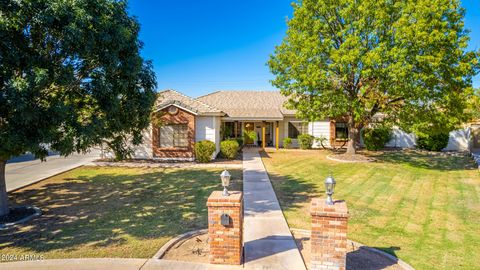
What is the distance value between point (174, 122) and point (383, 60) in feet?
41.5

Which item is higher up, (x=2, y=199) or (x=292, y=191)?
(x=2, y=199)

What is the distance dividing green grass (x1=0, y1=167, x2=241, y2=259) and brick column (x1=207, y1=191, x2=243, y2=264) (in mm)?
1487

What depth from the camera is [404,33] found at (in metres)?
14.2

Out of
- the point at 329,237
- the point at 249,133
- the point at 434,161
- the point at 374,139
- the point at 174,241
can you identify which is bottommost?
the point at 174,241

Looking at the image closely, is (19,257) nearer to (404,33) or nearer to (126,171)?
(126,171)

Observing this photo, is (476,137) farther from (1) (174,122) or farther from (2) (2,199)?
(2) (2,199)

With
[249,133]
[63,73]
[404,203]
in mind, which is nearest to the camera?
[63,73]

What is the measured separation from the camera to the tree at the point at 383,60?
47.0ft

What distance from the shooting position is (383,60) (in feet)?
48.0

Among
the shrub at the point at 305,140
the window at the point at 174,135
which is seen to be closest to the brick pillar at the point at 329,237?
the window at the point at 174,135

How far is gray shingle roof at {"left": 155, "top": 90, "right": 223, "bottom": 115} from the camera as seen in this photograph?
1747 centimetres

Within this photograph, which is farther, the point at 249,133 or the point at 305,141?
the point at 249,133

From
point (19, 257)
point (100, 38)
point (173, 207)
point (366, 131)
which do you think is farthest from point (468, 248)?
point (366, 131)

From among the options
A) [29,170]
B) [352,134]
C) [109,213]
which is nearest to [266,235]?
[109,213]
